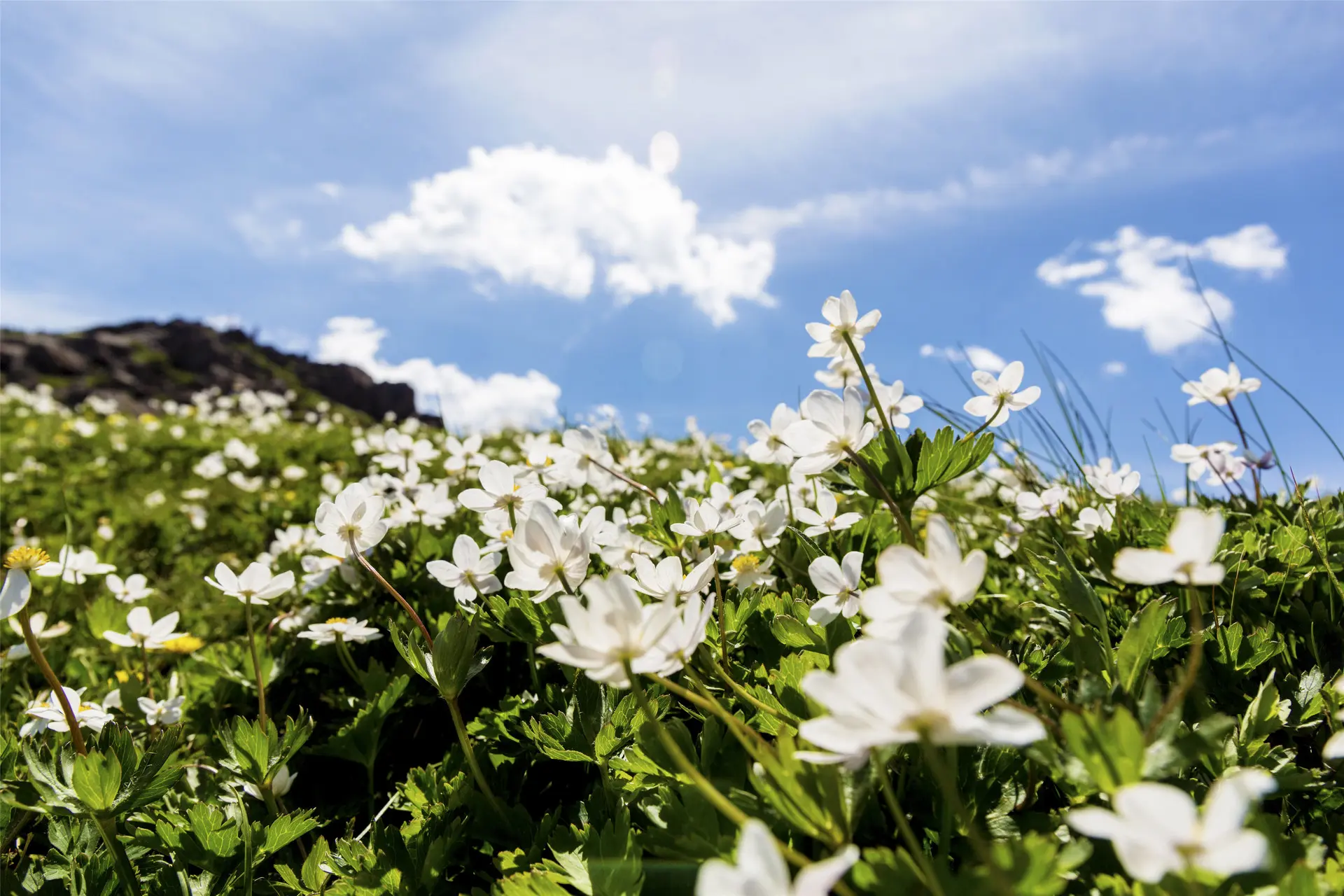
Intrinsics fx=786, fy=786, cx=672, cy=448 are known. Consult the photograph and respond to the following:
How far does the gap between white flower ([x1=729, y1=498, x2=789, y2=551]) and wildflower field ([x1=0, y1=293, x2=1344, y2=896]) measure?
0.01 meters

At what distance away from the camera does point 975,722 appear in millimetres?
773

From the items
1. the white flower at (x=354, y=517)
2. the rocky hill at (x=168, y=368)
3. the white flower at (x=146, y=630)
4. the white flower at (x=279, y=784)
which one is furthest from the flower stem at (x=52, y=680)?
the rocky hill at (x=168, y=368)

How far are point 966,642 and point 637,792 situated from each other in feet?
2.38

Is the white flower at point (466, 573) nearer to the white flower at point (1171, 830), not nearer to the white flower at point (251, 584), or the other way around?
the white flower at point (251, 584)

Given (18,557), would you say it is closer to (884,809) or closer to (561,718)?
(561,718)

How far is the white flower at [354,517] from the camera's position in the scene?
1.86 m

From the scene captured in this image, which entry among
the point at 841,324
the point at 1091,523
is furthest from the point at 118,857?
the point at 1091,523

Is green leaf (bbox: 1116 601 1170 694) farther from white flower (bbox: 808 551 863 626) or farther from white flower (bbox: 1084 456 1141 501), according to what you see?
white flower (bbox: 1084 456 1141 501)

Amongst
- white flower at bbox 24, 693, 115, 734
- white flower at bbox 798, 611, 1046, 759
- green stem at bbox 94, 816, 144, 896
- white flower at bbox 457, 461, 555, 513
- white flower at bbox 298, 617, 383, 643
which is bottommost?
green stem at bbox 94, 816, 144, 896

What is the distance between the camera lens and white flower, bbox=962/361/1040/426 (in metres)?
1.85

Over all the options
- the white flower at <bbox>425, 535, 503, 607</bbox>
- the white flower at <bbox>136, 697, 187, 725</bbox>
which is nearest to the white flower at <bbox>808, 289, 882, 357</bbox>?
the white flower at <bbox>425, 535, 503, 607</bbox>

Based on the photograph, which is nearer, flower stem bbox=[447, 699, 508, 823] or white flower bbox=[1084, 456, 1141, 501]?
flower stem bbox=[447, 699, 508, 823]

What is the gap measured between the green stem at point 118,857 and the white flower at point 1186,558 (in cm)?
183

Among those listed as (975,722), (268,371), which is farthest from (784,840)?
(268,371)
